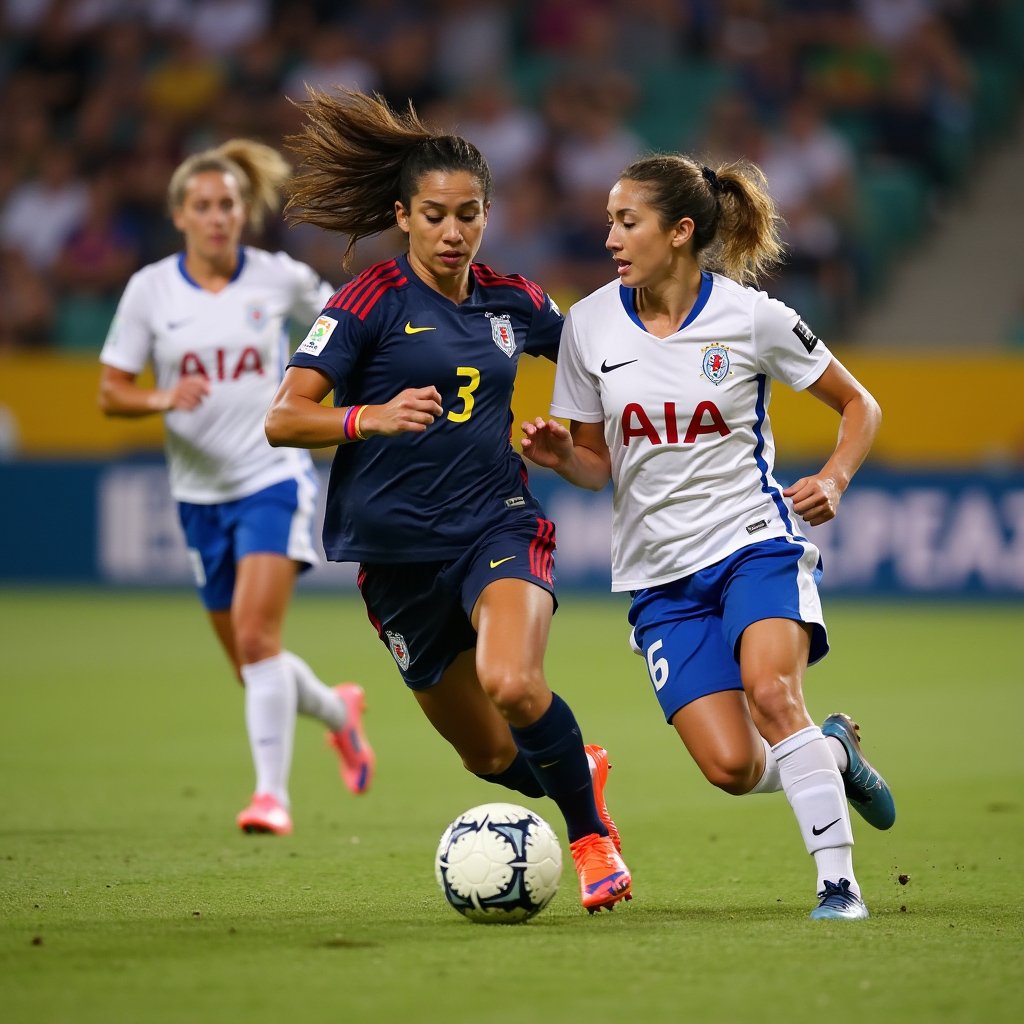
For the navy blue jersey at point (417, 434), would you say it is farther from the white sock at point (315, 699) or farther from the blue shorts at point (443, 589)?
the white sock at point (315, 699)

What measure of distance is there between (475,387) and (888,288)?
13.8m

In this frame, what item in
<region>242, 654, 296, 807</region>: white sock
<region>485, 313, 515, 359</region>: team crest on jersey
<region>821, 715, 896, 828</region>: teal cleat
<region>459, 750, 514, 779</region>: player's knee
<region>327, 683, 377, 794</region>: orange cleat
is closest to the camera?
<region>821, 715, 896, 828</region>: teal cleat

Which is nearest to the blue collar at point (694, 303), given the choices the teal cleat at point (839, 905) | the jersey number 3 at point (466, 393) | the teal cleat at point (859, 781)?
the jersey number 3 at point (466, 393)

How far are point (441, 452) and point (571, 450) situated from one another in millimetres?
395

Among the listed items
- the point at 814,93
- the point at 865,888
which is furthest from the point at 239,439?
the point at 814,93

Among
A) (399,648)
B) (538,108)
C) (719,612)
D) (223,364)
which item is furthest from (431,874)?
(538,108)

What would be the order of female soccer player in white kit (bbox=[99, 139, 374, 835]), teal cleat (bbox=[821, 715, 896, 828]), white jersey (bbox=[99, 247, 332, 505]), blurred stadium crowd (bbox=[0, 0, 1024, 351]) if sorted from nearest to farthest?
teal cleat (bbox=[821, 715, 896, 828]) → female soccer player in white kit (bbox=[99, 139, 374, 835]) → white jersey (bbox=[99, 247, 332, 505]) → blurred stadium crowd (bbox=[0, 0, 1024, 351])

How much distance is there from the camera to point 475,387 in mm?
5367

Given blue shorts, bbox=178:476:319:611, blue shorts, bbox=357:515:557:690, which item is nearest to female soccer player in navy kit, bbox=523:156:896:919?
blue shorts, bbox=357:515:557:690

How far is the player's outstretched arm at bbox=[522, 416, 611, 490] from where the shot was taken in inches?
205

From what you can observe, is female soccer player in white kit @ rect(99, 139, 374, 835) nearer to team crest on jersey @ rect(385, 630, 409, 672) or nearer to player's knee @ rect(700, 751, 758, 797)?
team crest on jersey @ rect(385, 630, 409, 672)

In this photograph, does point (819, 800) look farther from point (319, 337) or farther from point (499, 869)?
point (319, 337)

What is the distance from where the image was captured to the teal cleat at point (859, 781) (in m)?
5.30

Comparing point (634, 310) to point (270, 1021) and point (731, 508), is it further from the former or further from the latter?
point (270, 1021)
